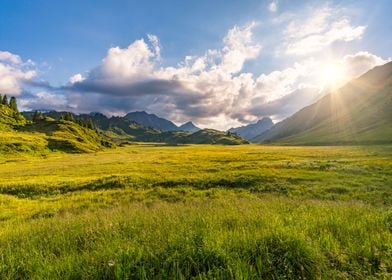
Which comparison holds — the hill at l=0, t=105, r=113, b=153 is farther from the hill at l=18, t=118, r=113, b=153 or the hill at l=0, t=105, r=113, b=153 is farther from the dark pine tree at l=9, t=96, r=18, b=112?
the dark pine tree at l=9, t=96, r=18, b=112

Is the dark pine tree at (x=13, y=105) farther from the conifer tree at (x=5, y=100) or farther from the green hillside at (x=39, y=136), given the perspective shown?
the conifer tree at (x=5, y=100)

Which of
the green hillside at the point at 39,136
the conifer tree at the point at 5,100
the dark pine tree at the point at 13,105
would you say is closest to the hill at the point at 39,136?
the green hillside at the point at 39,136

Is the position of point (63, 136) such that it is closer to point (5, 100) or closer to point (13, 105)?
point (13, 105)

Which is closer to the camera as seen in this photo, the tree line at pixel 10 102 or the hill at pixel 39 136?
the hill at pixel 39 136

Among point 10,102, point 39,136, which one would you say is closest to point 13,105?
point 10,102

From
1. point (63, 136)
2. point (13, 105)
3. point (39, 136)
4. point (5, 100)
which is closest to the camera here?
point (39, 136)

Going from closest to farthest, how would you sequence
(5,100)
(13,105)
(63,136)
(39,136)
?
(39,136) → (63,136) → (5,100) → (13,105)

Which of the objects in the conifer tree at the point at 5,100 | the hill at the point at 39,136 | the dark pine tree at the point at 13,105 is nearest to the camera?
the hill at the point at 39,136

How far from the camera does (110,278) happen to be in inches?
207

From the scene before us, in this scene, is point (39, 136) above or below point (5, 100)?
below

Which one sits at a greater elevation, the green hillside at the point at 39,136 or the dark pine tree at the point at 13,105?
the dark pine tree at the point at 13,105

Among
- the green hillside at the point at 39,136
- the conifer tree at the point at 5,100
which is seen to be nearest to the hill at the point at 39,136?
the green hillside at the point at 39,136

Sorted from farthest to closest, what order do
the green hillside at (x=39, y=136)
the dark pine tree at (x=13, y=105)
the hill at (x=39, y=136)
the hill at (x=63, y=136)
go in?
1. the dark pine tree at (x=13, y=105)
2. the hill at (x=63, y=136)
3. the hill at (x=39, y=136)
4. the green hillside at (x=39, y=136)

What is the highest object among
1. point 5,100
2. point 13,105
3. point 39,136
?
point 5,100
